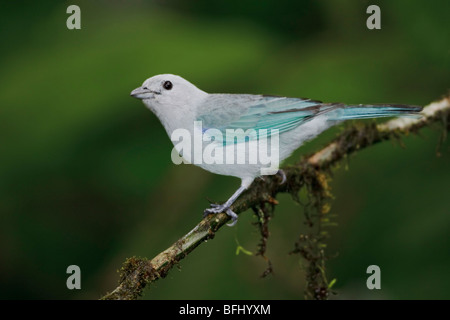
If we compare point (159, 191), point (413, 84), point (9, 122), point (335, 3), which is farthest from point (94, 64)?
point (413, 84)

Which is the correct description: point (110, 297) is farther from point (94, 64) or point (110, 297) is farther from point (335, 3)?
A: point (335, 3)

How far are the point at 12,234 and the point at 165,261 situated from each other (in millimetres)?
2005

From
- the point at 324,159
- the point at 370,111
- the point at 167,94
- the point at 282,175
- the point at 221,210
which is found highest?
the point at 167,94

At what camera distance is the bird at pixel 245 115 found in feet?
12.2

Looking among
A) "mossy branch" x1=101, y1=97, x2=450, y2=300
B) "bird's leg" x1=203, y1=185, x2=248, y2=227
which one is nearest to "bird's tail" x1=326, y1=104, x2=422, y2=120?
"mossy branch" x1=101, y1=97, x2=450, y2=300

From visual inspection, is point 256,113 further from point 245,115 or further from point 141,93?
point 141,93

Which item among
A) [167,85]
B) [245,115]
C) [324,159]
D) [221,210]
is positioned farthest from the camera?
[324,159]

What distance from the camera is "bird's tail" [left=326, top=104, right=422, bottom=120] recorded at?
12.3 ft

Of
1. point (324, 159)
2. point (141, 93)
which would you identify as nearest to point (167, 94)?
point (141, 93)

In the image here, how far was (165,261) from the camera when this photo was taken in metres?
3.11

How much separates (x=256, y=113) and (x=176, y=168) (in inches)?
34.4

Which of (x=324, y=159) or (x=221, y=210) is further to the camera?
(x=324, y=159)

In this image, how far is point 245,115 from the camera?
396cm

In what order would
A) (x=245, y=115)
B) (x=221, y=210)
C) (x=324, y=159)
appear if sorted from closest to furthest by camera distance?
(x=221, y=210) → (x=245, y=115) → (x=324, y=159)
